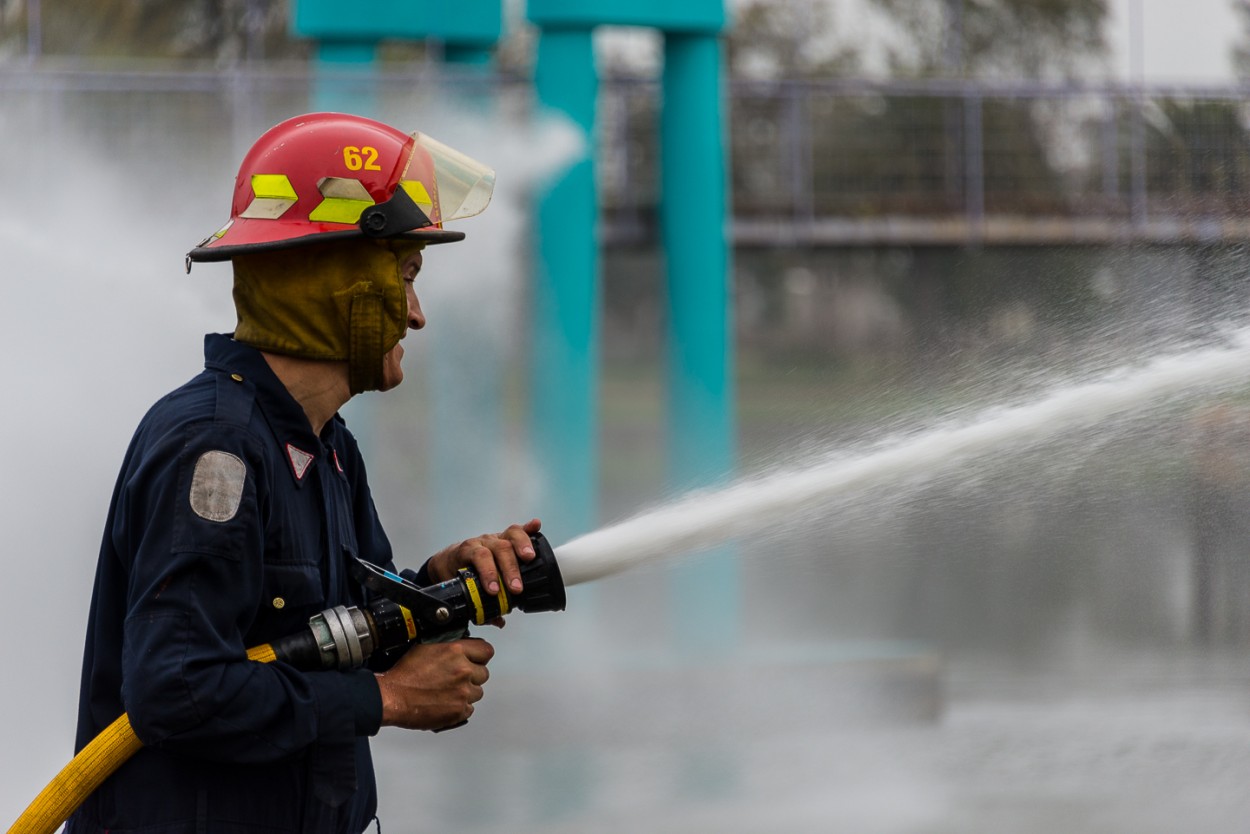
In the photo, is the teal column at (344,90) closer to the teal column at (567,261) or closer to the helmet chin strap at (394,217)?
the teal column at (567,261)

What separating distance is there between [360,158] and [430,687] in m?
0.86

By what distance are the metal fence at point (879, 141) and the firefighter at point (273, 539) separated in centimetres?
540

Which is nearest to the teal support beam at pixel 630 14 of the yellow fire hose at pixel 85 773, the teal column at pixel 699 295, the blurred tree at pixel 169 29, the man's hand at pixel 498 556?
the teal column at pixel 699 295

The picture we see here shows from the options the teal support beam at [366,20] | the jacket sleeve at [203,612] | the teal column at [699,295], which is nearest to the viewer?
the jacket sleeve at [203,612]

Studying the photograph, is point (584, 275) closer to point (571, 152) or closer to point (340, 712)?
point (571, 152)

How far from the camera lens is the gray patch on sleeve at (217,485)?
6.93 feet

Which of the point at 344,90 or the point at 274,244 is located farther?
the point at 344,90

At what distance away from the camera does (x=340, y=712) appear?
223 centimetres

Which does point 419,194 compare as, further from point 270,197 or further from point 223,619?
point 223,619

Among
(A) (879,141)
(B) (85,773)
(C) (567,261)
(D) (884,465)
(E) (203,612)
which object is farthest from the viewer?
(A) (879,141)

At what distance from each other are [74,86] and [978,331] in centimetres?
592

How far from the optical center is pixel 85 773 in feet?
7.29

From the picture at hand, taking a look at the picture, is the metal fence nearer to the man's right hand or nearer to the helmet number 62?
the helmet number 62

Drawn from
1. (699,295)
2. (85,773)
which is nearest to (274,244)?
(85,773)
